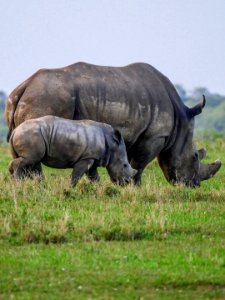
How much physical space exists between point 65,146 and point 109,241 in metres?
3.96

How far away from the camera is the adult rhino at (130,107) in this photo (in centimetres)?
1484

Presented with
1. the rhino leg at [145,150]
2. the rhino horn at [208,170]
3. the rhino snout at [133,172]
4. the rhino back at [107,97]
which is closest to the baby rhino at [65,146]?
the rhino snout at [133,172]

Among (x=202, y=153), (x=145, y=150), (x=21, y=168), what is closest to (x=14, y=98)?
(x=21, y=168)

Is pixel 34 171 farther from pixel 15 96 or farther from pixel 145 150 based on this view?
pixel 145 150

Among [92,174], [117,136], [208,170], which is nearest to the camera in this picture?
[117,136]

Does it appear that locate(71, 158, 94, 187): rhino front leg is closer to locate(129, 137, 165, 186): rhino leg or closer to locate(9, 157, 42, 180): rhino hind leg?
locate(9, 157, 42, 180): rhino hind leg

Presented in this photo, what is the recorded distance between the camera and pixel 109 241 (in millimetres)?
10258

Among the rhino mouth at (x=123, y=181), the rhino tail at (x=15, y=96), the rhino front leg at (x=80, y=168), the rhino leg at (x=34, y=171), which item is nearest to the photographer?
the rhino leg at (x=34, y=171)

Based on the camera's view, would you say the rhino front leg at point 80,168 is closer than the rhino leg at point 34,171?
No

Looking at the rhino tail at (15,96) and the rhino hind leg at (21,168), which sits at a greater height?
the rhino tail at (15,96)

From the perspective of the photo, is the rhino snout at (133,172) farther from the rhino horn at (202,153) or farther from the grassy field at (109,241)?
the rhino horn at (202,153)

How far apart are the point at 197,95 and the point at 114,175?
8356cm

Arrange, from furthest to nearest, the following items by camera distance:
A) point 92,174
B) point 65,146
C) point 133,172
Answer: point 133,172
point 92,174
point 65,146

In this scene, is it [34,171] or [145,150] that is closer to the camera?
[34,171]
